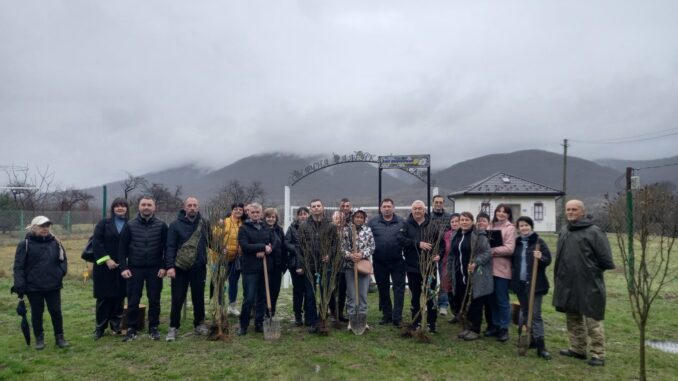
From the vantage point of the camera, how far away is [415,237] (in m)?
5.75

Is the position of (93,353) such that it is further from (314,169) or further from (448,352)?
(314,169)

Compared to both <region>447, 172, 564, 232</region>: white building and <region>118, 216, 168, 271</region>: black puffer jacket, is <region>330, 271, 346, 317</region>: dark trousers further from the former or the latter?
<region>447, 172, 564, 232</region>: white building

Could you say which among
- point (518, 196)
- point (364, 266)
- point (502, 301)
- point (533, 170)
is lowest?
point (502, 301)

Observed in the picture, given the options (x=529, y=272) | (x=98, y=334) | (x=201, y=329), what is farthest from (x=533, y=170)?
(x=98, y=334)

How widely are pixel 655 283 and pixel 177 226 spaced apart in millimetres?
10236

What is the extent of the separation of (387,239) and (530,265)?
1.76 m

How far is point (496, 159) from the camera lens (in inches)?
7677

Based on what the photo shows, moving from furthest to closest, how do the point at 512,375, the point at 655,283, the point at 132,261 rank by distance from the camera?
the point at 655,283, the point at 132,261, the point at 512,375

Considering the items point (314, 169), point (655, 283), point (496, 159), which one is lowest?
point (655, 283)

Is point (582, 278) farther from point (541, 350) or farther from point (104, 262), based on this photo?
point (104, 262)

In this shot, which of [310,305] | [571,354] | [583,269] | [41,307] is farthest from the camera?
[310,305]

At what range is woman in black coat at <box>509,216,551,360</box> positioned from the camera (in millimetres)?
4809

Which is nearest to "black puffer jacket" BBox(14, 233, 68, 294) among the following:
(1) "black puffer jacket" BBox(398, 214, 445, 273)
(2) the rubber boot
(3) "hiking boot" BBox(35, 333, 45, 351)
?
(3) "hiking boot" BBox(35, 333, 45, 351)

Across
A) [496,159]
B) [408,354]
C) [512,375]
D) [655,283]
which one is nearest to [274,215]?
[408,354]
